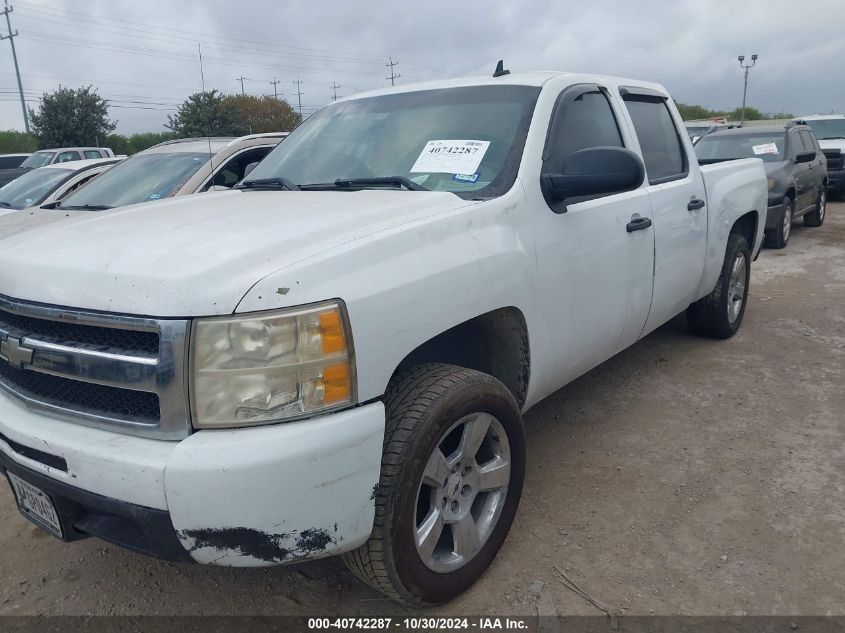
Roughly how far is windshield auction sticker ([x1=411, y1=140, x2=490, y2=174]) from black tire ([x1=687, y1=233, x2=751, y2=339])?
2.62 m

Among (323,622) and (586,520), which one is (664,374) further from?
(323,622)

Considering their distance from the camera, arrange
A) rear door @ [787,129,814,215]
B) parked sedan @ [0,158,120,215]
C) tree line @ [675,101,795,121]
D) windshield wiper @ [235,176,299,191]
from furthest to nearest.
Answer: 1. tree line @ [675,101,795,121]
2. rear door @ [787,129,814,215]
3. parked sedan @ [0,158,120,215]
4. windshield wiper @ [235,176,299,191]

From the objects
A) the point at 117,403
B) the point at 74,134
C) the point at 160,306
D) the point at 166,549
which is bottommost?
the point at 166,549

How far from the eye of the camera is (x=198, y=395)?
1.84m

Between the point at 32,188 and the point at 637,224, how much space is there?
7.80m

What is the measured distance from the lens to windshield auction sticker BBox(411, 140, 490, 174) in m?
2.83

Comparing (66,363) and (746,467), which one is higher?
(66,363)

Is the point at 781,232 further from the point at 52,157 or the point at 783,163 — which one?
the point at 52,157

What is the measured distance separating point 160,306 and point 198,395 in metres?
0.26

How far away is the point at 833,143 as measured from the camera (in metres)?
14.2

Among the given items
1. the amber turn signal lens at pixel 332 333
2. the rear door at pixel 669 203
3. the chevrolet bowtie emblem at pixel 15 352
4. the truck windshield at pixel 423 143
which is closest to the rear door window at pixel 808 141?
the rear door at pixel 669 203

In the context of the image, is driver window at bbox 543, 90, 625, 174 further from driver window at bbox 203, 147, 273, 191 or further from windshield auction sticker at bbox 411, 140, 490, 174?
driver window at bbox 203, 147, 273, 191

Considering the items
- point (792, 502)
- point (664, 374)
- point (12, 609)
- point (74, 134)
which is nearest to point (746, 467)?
point (792, 502)

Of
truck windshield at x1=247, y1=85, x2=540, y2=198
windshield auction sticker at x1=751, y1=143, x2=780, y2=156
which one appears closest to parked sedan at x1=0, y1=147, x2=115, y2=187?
windshield auction sticker at x1=751, y1=143, x2=780, y2=156
